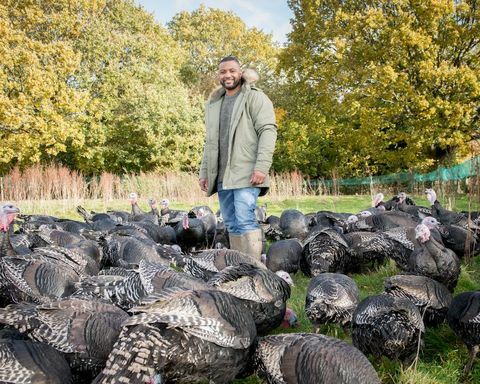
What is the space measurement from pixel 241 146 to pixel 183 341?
3.16m

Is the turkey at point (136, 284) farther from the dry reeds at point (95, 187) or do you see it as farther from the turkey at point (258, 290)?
the dry reeds at point (95, 187)

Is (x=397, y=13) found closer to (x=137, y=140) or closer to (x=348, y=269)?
(x=137, y=140)

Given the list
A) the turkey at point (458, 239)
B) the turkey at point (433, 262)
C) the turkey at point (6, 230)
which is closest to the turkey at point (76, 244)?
the turkey at point (6, 230)

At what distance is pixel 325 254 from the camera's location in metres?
5.43

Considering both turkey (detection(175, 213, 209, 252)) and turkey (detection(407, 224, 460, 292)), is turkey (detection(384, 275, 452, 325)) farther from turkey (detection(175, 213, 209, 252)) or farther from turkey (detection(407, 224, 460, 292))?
turkey (detection(175, 213, 209, 252))

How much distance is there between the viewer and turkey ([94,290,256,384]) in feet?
7.56

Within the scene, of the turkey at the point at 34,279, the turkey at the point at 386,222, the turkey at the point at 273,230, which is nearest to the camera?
the turkey at the point at 34,279

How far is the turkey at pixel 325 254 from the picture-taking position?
538 cm

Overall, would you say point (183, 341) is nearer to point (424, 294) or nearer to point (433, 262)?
point (424, 294)

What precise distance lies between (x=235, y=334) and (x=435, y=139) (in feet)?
60.0

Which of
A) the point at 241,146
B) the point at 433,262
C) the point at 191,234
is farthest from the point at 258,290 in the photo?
the point at 191,234

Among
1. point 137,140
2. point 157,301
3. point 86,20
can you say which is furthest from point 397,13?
point 157,301

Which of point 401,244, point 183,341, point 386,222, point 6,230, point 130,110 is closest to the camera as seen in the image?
point 183,341

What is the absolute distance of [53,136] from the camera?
63.2 feet
